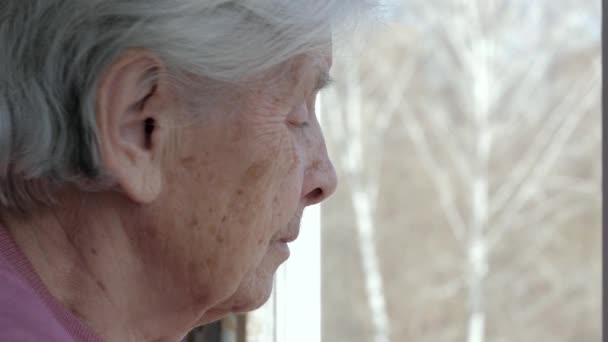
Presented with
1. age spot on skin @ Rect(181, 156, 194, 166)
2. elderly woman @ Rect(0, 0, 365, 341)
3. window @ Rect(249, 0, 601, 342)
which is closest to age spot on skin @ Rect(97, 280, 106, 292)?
elderly woman @ Rect(0, 0, 365, 341)

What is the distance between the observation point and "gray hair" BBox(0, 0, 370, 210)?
2.64 feet

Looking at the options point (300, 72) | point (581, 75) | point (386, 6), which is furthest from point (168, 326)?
point (581, 75)

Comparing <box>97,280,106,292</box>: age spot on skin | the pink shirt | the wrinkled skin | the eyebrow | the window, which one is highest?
the window

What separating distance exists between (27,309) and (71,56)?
21 centimetres

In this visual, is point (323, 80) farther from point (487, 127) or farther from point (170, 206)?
point (487, 127)

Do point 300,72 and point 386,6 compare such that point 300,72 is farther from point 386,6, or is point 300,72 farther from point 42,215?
point 42,215

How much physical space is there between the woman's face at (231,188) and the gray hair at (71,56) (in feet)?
0.20

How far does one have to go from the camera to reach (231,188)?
87 centimetres

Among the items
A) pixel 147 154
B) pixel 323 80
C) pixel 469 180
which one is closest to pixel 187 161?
pixel 147 154

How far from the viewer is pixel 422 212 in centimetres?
802

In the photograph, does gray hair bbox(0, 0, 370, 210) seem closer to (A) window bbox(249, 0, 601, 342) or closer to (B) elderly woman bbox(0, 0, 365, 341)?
(B) elderly woman bbox(0, 0, 365, 341)

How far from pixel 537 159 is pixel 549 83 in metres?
0.59

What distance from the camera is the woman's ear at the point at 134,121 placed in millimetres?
809

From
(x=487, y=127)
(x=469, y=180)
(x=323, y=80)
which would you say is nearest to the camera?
(x=323, y=80)
